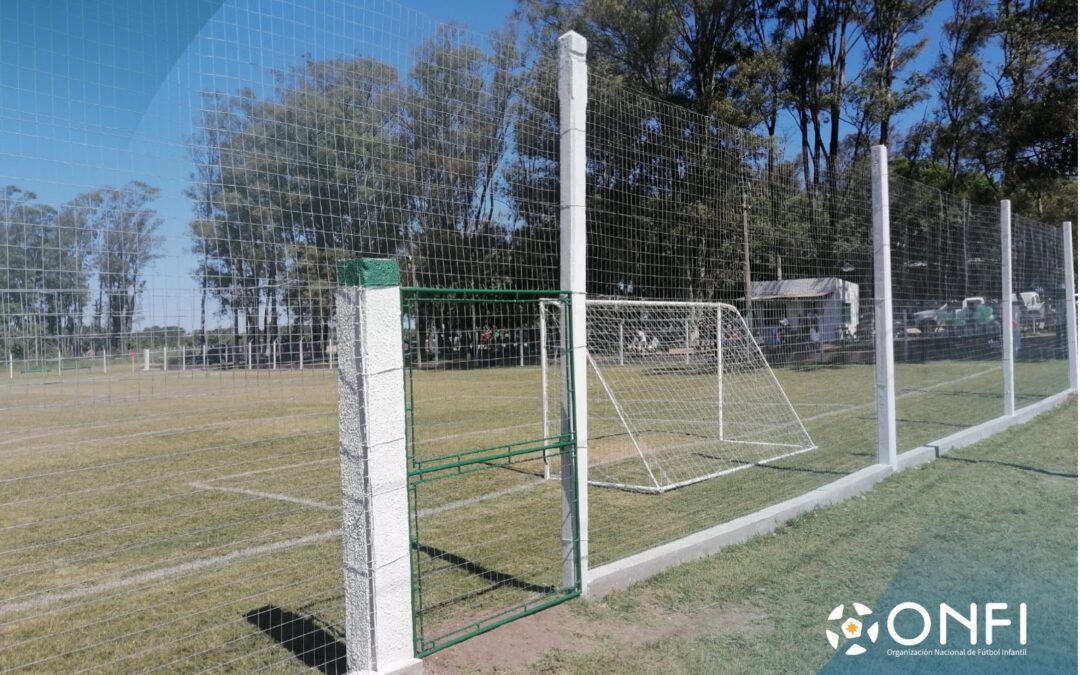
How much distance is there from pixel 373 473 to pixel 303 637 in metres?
1.23

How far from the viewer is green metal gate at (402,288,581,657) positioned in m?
3.82

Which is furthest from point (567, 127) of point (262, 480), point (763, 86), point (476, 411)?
point (763, 86)

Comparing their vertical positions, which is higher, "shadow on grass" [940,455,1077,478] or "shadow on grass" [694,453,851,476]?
"shadow on grass" [940,455,1077,478]

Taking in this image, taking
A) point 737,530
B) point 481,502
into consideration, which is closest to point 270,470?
point 481,502

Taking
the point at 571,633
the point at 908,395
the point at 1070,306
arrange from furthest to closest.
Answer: the point at 908,395 < the point at 1070,306 < the point at 571,633

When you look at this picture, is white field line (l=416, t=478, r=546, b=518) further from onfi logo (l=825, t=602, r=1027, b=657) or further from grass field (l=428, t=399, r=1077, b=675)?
onfi logo (l=825, t=602, r=1027, b=657)

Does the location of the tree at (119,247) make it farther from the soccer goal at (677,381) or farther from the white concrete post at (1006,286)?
the white concrete post at (1006,286)

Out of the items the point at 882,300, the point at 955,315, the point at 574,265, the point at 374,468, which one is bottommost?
the point at 374,468

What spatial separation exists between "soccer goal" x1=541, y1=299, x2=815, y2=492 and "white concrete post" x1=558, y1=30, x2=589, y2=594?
2.85 meters

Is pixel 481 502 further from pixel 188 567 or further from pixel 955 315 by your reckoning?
pixel 955 315

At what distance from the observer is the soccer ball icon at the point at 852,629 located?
3758mm

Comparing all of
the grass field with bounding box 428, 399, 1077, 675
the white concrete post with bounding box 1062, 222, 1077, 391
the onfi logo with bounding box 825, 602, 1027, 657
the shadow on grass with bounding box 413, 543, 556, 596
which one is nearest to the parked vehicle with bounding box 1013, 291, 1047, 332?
the white concrete post with bounding box 1062, 222, 1077, 391

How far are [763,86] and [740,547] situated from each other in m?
26.3

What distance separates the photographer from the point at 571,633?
12.8ft
